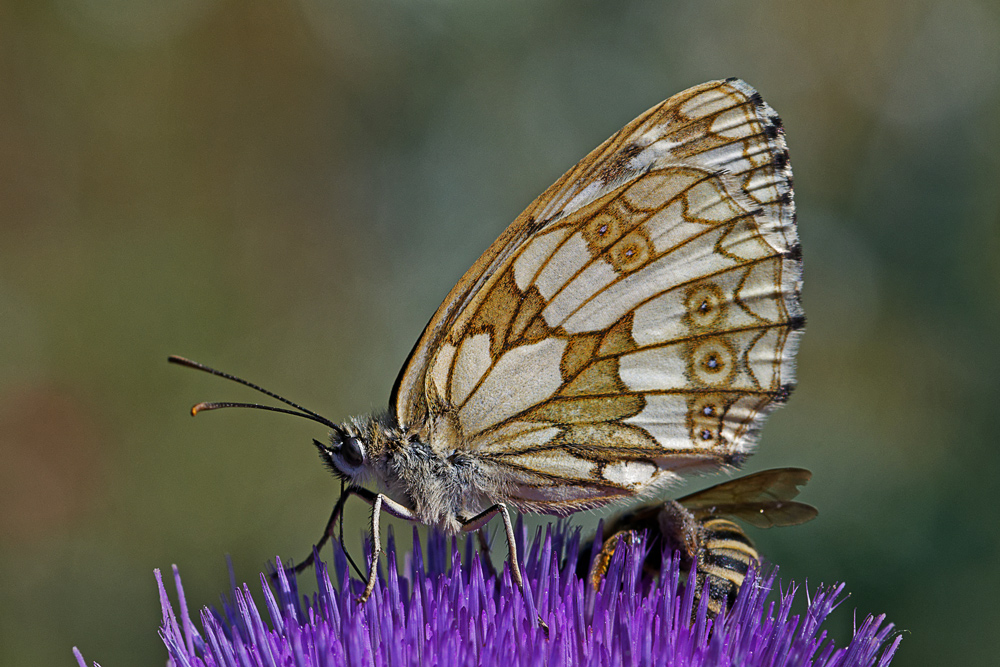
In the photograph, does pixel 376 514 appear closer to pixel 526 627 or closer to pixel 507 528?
pixel 507 528

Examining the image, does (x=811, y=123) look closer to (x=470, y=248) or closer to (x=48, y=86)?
(x=470, y=248)

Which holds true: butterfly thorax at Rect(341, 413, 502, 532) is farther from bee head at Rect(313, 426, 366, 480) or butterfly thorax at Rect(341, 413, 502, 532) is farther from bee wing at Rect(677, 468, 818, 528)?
bee wing at Rect(677, 468, 818, 528)

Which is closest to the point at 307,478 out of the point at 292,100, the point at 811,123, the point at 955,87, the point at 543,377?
the point at 292,100

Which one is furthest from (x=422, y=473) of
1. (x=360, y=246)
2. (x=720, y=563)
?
(x=360, y=246)

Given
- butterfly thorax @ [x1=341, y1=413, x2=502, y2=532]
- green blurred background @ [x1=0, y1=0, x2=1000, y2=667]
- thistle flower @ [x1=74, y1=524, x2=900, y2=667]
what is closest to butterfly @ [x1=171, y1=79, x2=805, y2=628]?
butterfly thorax @ [x1=341, y1=413, x2=502, y2=532]

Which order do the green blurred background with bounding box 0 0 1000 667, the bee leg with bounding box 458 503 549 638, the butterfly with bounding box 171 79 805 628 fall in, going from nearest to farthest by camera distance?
1. the bee leg with bounding box 458 503 549 638
2. the butterfly with bounding box 171 79 805 628
3. the green blurred background with bounding box 0 0 1000 667

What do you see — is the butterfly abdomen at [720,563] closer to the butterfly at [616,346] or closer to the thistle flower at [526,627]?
the thistle flower at [526,627]

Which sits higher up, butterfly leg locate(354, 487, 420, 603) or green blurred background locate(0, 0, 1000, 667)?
green blurred background locate(0, 0, 1000, 667)
